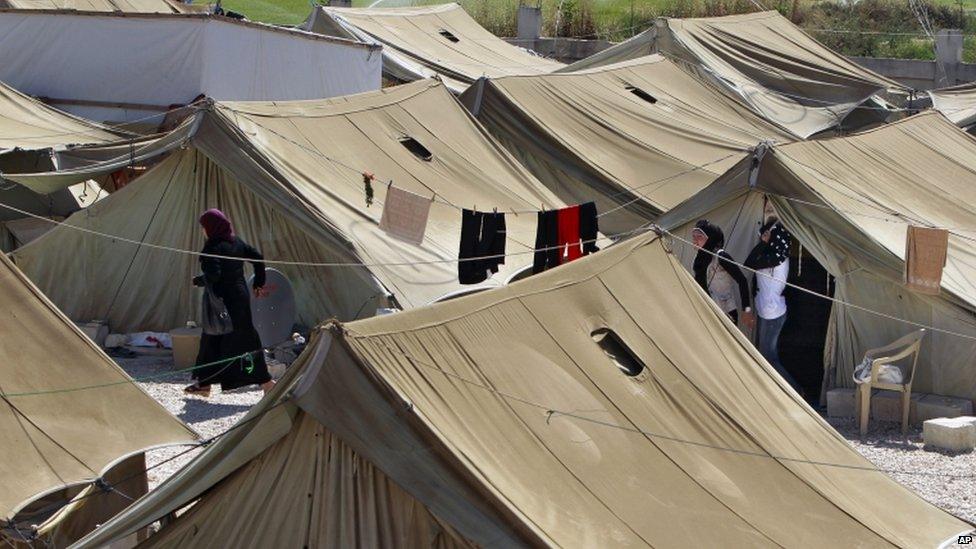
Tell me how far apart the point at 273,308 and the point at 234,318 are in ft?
1.72

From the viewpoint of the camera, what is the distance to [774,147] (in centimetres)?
1172

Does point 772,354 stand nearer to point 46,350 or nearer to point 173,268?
point 173,268

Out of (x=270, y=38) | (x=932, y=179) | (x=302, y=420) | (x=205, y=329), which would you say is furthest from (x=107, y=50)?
(x=302, y=420)

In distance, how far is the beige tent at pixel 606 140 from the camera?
49.8 feet

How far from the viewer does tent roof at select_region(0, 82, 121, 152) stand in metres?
14.0

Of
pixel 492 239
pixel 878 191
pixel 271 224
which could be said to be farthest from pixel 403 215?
pixel 878 191

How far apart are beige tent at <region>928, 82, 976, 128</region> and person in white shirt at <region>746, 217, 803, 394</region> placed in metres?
9.67

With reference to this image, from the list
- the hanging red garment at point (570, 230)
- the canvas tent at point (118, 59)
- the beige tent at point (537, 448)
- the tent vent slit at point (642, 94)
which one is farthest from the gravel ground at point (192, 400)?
the tent vent slit at point (642, 94)

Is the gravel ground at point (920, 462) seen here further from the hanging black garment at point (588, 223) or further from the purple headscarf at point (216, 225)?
the purple headscarf at point (216, 225)

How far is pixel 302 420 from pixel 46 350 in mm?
2266

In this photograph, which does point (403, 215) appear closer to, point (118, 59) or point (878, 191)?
point (878, 191)

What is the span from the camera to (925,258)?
10.7 metres

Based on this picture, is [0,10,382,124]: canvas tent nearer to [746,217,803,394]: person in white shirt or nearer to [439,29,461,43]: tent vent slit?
[439,29,461,43]: tent vent slit

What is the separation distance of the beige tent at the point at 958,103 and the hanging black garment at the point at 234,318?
1258 cm
